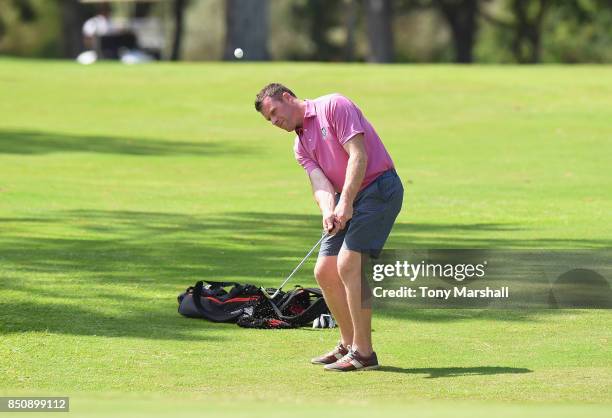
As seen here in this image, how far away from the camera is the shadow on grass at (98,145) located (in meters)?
25.6

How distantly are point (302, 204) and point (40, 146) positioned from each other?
869 cm

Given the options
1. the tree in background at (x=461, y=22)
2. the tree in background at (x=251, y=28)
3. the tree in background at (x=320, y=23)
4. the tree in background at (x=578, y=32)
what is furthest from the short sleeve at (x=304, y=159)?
the tree in background at (x=320, y=23)

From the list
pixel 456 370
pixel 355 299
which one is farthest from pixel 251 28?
pixel 456 370

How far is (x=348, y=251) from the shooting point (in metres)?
8.87

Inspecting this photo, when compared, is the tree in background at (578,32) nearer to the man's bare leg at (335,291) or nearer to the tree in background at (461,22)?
A: the tree in background at (461,22)

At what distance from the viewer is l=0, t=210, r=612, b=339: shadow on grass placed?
10.9 metres

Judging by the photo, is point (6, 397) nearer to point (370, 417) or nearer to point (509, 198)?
point (370, 417)

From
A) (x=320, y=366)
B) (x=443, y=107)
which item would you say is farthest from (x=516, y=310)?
(x=443, y=107)

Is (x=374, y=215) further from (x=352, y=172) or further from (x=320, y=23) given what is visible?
(x=320, y=23)

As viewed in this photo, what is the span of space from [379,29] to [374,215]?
161ft

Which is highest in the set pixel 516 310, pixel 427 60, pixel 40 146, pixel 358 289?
pixel 358 289

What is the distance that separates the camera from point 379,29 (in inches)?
2255

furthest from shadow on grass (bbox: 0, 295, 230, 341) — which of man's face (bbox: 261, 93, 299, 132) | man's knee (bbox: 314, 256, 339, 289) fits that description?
man's face (bbox: 261, 93, 299, 132)

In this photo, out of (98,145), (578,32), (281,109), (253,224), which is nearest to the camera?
(281,109)
